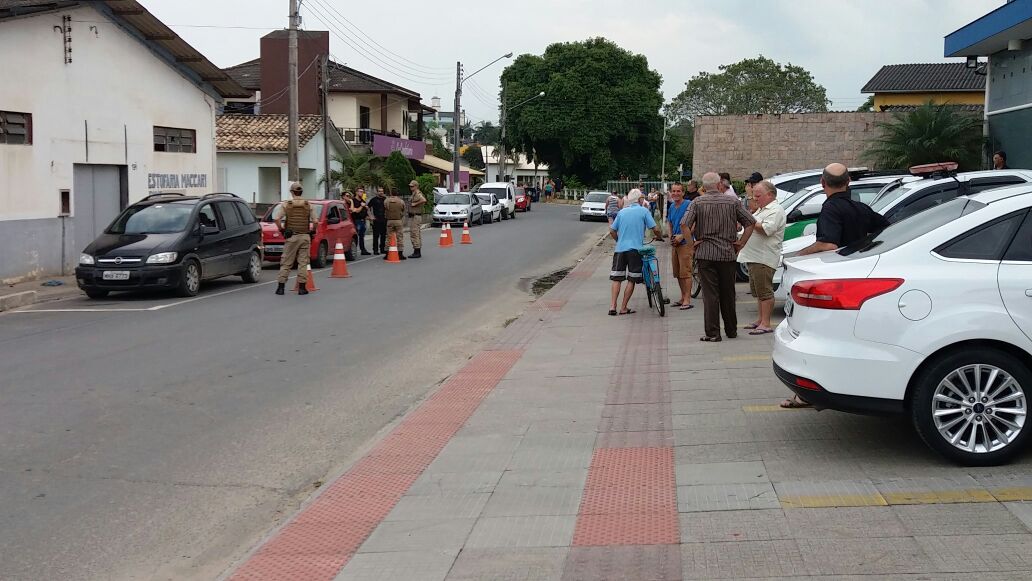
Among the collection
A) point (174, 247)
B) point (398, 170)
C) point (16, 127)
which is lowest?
point (174, 247)

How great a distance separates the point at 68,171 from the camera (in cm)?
2048

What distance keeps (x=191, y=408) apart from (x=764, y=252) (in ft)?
20.5

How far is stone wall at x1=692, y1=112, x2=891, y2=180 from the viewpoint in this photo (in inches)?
1403

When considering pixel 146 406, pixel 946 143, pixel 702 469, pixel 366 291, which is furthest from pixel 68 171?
pixel 946 143

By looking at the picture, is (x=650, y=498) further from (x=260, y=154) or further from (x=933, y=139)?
(x=260, y=154)

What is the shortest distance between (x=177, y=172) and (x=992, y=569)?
23.5 metres

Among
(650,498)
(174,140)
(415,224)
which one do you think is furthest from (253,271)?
(650,498)

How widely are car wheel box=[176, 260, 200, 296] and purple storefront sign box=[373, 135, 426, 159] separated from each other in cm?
3109

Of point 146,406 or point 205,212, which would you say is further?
point 205,212

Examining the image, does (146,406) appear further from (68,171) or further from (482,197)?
→ (482,197)

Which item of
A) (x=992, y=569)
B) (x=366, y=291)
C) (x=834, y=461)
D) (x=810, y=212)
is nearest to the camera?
(x=992, y=569)

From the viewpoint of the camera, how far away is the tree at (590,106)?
2768 inches

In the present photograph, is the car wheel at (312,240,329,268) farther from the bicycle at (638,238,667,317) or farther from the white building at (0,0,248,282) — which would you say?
the bicycle at (638,238,667,317)

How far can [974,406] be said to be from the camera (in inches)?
225
